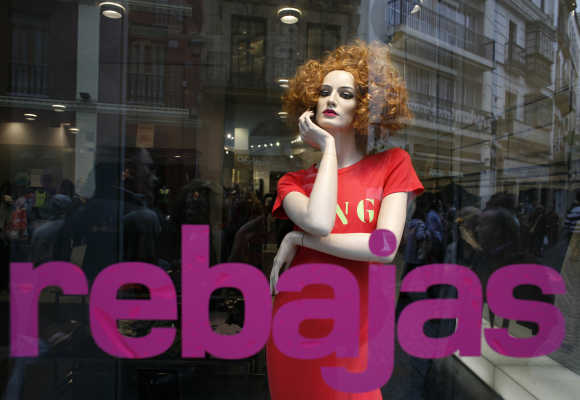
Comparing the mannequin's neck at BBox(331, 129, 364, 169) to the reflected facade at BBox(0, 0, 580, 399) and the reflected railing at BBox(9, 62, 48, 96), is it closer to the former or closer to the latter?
the reflected facade at BBox(0, 0, 580, 399)

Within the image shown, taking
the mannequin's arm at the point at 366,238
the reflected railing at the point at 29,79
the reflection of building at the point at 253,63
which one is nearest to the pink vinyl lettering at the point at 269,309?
the mannequin's arm at the point at 366,238

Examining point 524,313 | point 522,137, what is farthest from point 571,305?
point 522,137

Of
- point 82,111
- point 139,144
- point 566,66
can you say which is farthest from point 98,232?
point 566,66

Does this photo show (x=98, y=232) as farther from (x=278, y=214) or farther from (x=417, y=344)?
(x=417, y=344)

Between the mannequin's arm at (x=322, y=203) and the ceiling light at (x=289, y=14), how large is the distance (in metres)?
1.49

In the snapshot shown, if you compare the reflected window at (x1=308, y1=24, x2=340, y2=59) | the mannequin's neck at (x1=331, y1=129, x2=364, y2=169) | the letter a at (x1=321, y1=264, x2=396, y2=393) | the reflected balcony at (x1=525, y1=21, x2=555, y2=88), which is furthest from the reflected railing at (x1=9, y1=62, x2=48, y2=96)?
the reflected balcony at (x1=525, y1=21, x2=555, y2=88)

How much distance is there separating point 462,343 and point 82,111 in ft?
8.03

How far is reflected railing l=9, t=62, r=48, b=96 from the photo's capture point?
2.17m

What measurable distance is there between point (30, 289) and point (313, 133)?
172cm

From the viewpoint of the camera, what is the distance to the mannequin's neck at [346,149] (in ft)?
4.46

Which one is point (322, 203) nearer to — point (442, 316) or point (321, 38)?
point (442, 316)

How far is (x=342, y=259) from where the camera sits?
4.27 feet

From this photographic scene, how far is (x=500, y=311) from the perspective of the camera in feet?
5.67

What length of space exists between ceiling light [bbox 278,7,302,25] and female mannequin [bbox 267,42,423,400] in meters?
1.11
